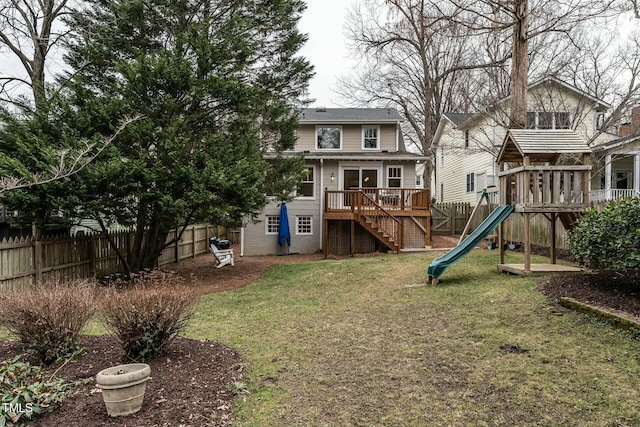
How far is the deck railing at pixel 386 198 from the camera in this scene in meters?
15.8

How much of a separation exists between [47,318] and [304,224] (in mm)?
14057

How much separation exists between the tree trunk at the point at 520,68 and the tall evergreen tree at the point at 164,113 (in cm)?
703

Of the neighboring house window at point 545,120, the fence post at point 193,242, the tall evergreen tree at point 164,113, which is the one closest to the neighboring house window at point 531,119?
the neighboring house window at point 545,120

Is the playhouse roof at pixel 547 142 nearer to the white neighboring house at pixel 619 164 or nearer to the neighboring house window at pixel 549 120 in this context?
the white neighboring house at pixel 619 164

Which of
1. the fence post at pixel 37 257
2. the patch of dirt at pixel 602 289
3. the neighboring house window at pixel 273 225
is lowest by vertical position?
the patch of dirt at pixel 602 289

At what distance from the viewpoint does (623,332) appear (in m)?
4.89

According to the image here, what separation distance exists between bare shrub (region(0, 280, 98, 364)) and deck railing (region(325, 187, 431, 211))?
11.8m

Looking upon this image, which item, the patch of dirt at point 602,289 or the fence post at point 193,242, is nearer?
the patch of dirt at point 602,289

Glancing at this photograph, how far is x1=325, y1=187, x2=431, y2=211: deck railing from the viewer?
51.9 ft

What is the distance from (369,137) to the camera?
754 inches

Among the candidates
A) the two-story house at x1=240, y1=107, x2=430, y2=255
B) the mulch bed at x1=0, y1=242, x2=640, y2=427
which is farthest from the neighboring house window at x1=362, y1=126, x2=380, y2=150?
the mulch bed at x1=0, y1=242, x2=640, y2=427

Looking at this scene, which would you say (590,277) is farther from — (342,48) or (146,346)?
(342,48)

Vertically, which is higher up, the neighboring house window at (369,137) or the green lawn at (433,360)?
the neighboring house window at (369,137)

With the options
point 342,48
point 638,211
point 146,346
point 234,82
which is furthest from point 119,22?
point 638,211
